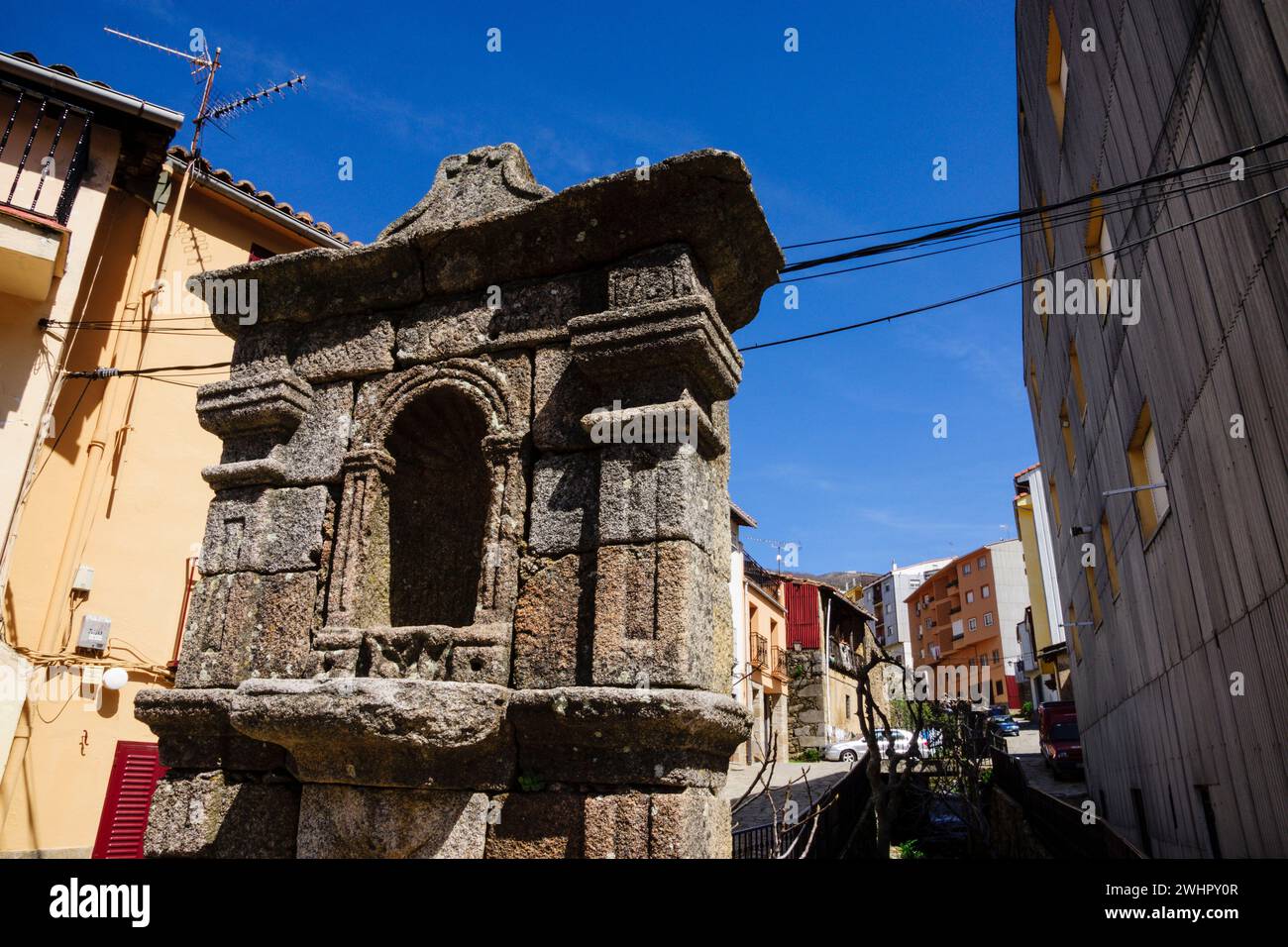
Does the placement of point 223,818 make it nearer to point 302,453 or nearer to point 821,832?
point 302,453

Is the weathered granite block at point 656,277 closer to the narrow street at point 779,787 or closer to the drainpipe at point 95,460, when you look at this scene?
the narrow street at point 779,787

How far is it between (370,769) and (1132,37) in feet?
23.3

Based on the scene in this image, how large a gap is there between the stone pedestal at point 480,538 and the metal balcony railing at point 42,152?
5880mm

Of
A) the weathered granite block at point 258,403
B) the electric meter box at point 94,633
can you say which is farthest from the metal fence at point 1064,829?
the electric meter box at point 94,633

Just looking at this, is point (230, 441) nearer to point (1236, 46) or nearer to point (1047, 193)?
point (1236, 46)

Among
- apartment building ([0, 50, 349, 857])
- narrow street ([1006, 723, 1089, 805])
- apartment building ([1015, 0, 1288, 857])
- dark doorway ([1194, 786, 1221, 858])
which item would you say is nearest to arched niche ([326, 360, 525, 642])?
apartment building ([1015, 0, 1288, 857])

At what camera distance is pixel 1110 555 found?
35.1 feet

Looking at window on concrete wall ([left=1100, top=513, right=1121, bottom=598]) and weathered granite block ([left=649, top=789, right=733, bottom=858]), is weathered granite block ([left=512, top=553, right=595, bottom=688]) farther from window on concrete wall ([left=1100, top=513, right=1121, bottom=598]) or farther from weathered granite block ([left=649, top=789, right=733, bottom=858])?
window on concrete wall ([left=1100, top=513, right=1121, bottom=598])

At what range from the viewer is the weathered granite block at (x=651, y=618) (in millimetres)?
3527

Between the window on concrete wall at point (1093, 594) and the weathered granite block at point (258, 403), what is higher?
the window on concrete wall at point (1093, 594)

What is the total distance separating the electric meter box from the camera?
911 cm

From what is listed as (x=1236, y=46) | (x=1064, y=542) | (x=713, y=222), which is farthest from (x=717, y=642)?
(x=1064, y=542)

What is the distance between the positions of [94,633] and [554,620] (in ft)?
25.2

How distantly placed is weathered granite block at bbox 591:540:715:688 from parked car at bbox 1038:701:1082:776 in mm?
16369
